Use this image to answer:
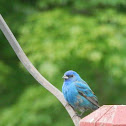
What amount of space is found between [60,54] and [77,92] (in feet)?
8.01

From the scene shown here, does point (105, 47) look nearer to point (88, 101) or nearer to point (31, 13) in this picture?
point (31, 13)

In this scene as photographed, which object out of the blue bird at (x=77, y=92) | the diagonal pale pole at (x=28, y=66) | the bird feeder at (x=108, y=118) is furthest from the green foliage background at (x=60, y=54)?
the bird feeder at (x=108, y=118)

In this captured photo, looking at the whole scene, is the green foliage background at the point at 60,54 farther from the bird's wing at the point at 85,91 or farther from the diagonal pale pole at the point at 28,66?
the diagonal pale pole at the point at 28,66

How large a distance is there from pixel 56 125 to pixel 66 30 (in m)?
1.62

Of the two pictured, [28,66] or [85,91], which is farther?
[85,91]

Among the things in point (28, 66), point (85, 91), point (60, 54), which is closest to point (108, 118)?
point (28, 66)

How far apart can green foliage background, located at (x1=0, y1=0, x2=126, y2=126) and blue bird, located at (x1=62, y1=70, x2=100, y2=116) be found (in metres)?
2.11

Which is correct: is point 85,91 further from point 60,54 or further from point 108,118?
point 60,54

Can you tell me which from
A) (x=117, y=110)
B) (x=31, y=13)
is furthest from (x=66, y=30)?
→ (x=117, y=110)

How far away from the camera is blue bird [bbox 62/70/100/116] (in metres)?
3.48

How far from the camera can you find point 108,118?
1.28 meters

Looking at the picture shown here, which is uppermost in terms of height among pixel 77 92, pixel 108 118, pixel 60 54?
pixel 108 118

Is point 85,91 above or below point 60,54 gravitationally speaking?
above

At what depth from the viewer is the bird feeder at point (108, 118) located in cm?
122
